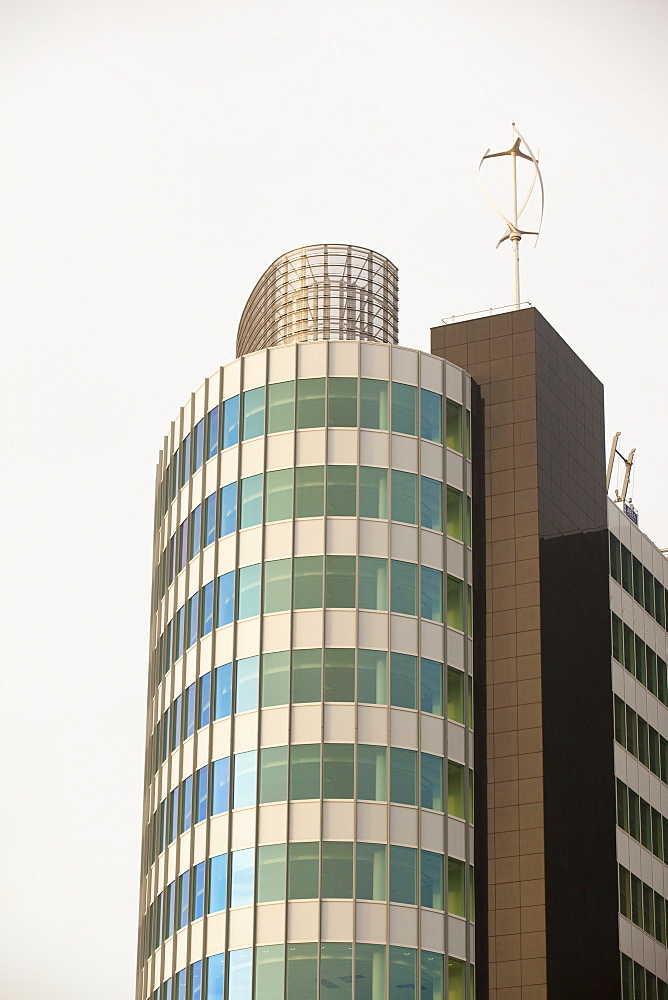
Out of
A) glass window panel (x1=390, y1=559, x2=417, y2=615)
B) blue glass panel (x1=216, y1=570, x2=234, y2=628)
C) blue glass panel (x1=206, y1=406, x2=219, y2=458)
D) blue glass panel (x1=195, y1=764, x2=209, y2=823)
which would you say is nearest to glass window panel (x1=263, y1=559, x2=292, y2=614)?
blue glass panel (x1=216, y1=570, x2=234, y2=628)

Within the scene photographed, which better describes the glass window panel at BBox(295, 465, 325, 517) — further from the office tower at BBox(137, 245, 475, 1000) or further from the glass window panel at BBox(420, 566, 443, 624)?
the glass window panel at BBox(420, 566, 443, 624)

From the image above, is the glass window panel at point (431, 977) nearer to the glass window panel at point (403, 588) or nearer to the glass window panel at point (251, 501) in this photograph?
the glass window panel at point (403, 588)

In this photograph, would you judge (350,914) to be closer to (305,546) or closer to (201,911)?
(201,911)

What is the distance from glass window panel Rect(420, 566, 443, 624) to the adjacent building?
10cm

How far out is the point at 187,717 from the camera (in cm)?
8419

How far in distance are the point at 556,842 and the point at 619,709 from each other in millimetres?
12089

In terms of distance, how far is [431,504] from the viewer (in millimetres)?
84312

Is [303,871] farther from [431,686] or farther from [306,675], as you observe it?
[431,686]

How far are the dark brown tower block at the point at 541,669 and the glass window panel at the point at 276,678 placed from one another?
8788mm

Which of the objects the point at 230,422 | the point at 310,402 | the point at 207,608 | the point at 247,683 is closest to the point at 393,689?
the point at 247,683

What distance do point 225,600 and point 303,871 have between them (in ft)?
43.2

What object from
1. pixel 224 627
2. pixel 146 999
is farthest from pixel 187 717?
pixel 146 999

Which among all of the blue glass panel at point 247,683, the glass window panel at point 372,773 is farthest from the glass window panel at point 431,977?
the blue glass panel at point 247,683

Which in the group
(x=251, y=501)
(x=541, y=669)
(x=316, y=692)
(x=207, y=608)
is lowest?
(x=316, y=692)
